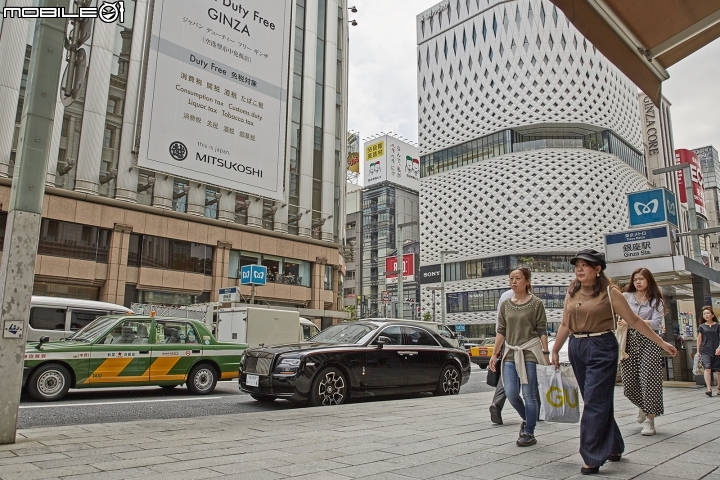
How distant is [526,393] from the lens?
529cm

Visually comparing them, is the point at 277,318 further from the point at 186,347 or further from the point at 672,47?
the point at 672,47

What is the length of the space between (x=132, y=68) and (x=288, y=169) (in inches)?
423

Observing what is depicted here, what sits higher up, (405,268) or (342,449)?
(405,268)

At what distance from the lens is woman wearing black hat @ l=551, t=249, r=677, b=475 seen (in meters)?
4.00

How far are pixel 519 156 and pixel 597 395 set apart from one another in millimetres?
73685

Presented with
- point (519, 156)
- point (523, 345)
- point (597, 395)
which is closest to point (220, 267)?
point (523, 345)

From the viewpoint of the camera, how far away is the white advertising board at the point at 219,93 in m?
22.0

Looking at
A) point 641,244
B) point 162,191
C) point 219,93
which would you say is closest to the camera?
point 641,244

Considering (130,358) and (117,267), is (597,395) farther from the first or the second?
(117,267)

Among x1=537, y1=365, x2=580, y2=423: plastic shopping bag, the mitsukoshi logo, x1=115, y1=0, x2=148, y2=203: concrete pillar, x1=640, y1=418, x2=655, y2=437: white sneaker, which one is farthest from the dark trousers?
x1=115, y1=0, x2=148, y2=203: concrete pillar

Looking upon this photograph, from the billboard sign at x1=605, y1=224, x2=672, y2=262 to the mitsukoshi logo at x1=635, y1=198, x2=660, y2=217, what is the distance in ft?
A: 5.32

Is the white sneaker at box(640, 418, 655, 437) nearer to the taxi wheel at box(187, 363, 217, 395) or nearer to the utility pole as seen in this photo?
the utility pole

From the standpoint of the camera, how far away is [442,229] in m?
79.4

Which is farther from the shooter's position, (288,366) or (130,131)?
→ (130,131)
